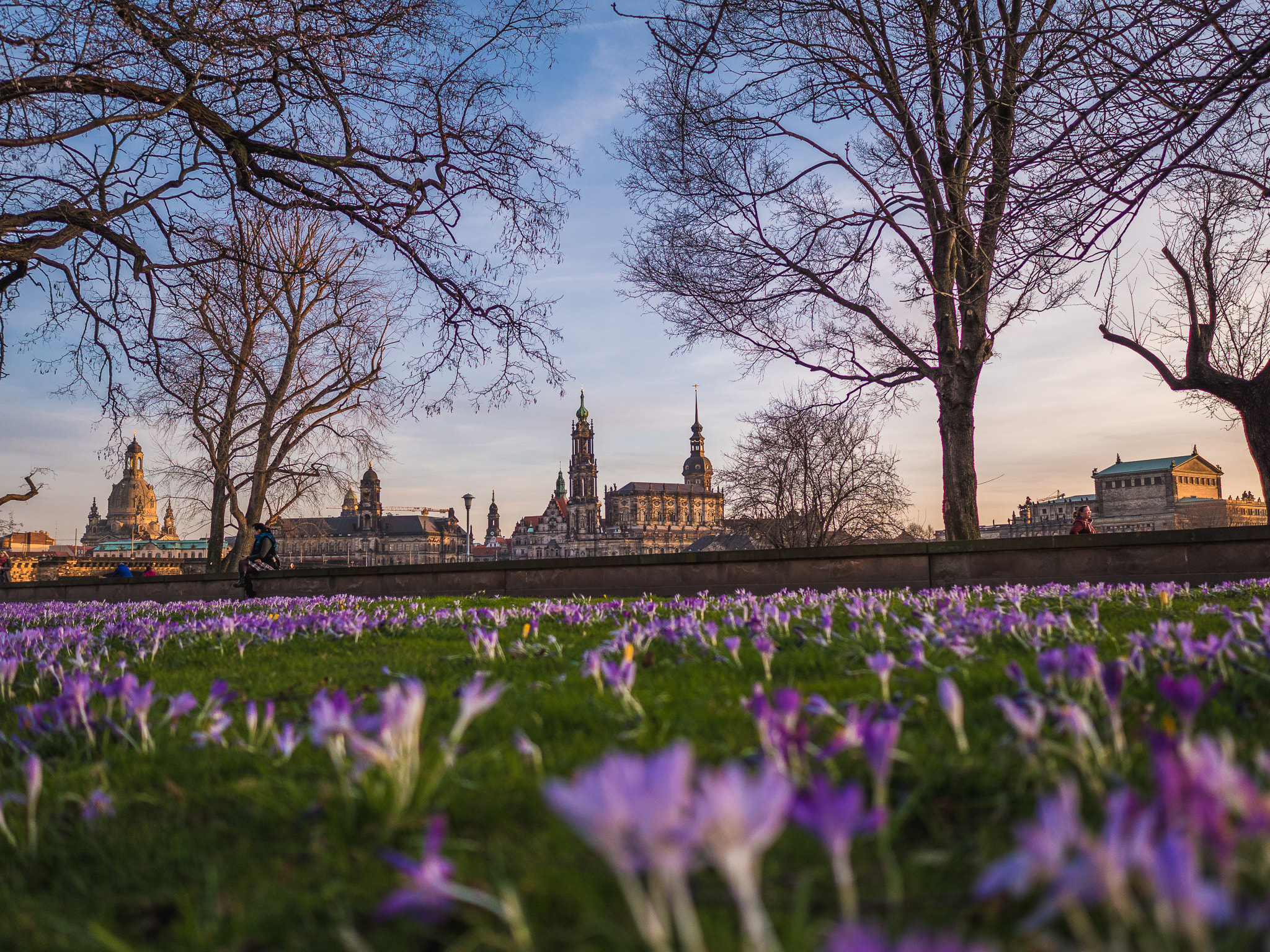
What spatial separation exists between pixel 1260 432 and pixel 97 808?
17368 mm

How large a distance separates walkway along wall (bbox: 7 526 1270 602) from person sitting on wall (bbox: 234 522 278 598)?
27.1 inches

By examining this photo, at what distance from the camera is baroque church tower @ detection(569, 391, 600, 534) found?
172 meters

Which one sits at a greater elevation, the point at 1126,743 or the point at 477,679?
the point at 477,679

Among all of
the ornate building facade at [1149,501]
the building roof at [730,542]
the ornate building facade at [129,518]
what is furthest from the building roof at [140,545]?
the ornate building facade at [1149,501]

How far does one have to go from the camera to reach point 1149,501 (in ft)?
454

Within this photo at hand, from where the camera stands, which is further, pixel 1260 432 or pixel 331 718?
pixel 1260 432

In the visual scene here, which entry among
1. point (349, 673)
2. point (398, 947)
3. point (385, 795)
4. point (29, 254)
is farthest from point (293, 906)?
point (29, 254)

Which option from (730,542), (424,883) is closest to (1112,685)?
(424,883)

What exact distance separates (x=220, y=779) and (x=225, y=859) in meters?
0.58

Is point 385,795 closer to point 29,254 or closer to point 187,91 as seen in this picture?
point 187,91

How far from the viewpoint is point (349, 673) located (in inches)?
148

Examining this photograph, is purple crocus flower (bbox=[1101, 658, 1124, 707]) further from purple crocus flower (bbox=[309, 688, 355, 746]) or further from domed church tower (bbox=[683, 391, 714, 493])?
domed church tower (bbox=[683, 391, 714, 493])

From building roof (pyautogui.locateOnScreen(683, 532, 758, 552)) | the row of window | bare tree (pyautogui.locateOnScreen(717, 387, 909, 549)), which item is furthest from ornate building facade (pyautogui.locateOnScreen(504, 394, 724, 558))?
bare tree (pyautogui.locateOnScreen(717, 387, 909, 549))

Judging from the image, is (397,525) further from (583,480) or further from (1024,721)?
(1024,721)
